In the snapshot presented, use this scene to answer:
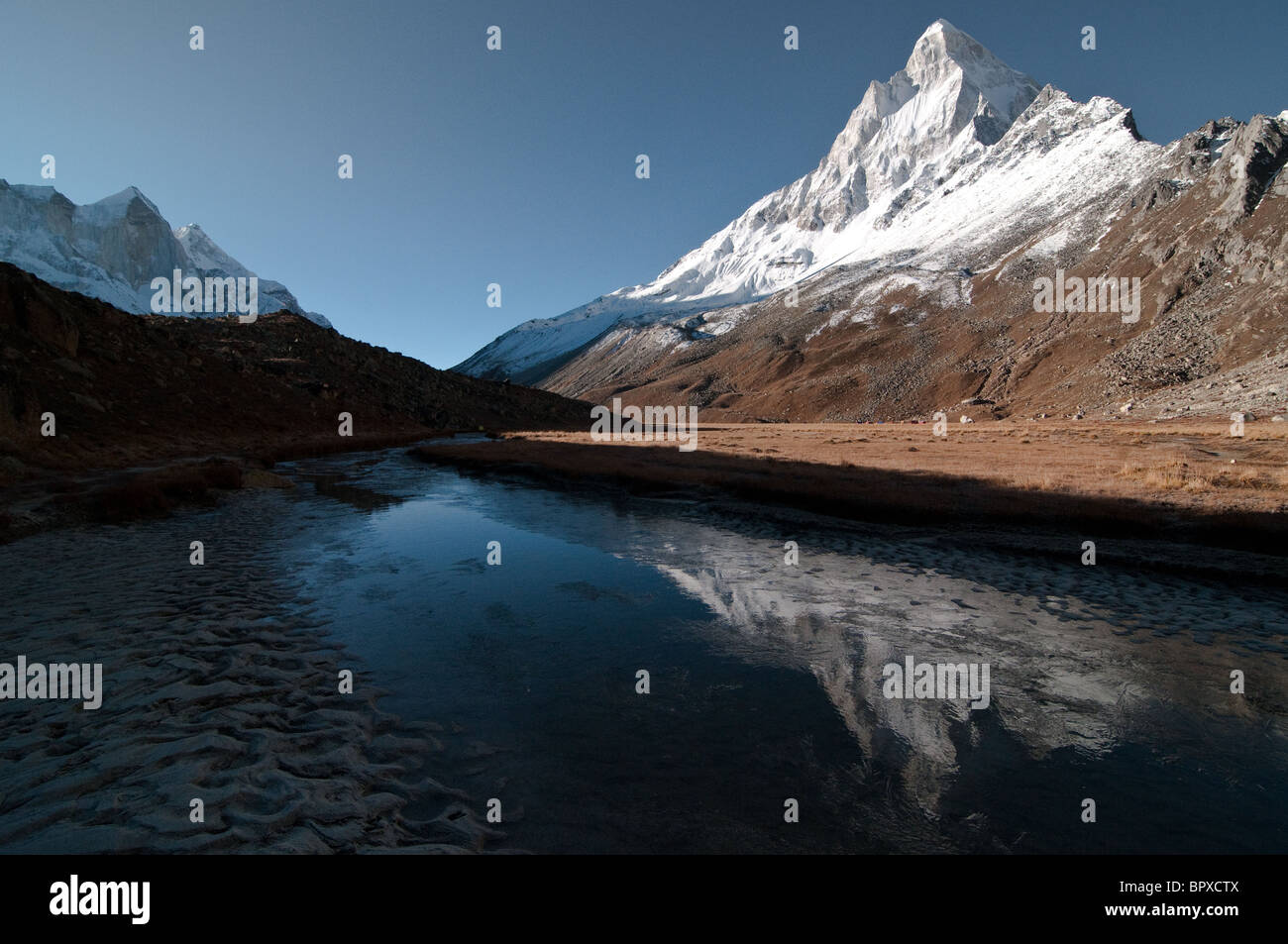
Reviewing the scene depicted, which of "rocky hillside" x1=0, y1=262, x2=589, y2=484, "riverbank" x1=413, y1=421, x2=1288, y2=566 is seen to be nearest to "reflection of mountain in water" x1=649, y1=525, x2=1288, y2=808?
"riverbank" x1=413, y1=421, x2=1288, y2=566

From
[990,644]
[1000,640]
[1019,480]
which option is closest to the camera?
[990,644]

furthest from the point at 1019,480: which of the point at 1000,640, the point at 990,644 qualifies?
the point at 990,644

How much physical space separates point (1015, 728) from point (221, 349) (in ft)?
239

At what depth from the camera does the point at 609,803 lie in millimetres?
5668

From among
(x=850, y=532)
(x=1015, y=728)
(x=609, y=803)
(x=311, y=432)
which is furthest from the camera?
(x=311, y=432)

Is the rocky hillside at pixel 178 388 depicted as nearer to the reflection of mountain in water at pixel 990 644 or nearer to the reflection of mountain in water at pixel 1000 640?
the reflection of mountain in water at pixel 1000 640

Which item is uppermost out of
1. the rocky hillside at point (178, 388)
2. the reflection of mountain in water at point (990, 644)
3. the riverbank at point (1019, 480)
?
the rocky hillside at point (178, 388)

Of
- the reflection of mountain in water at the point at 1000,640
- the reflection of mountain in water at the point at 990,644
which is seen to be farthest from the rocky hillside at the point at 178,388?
the reflection of mountain in water at the point at 990,644

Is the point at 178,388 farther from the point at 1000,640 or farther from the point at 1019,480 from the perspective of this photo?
the point at 1019,480

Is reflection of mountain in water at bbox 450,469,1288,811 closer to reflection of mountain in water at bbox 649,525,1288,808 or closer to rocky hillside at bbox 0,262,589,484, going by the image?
reflection of mountain in water at bbox 649,525,1288,808
